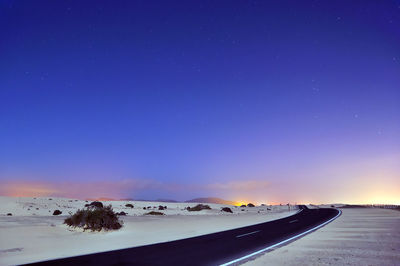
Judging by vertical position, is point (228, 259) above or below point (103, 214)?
below

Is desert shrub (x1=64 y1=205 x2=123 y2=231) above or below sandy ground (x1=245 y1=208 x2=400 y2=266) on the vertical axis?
above

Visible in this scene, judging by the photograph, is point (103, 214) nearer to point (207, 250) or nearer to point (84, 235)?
point (84, 235)

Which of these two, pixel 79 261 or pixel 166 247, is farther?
pixel 166 247

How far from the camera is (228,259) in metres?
11.1

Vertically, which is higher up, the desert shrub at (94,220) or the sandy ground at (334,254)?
the desert shrub at (94,220)

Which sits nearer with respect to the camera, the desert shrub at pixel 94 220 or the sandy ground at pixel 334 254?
the sandy ground at pixel 334 254

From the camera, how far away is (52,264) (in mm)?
10578

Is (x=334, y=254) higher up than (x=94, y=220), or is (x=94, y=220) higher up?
(x=94, y=220)

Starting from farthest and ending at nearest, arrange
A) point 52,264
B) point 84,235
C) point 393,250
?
point 84,235
point 393,250
point 52,264

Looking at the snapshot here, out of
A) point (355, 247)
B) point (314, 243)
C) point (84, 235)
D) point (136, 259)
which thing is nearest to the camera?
point (136, 259)

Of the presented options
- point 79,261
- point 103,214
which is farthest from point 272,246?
point 103,214

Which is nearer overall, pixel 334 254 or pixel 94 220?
pixel 334 254

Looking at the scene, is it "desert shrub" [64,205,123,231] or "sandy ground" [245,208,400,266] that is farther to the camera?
"desert shrub" [64,205,123,231]

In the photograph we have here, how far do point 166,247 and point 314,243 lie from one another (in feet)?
20.6
